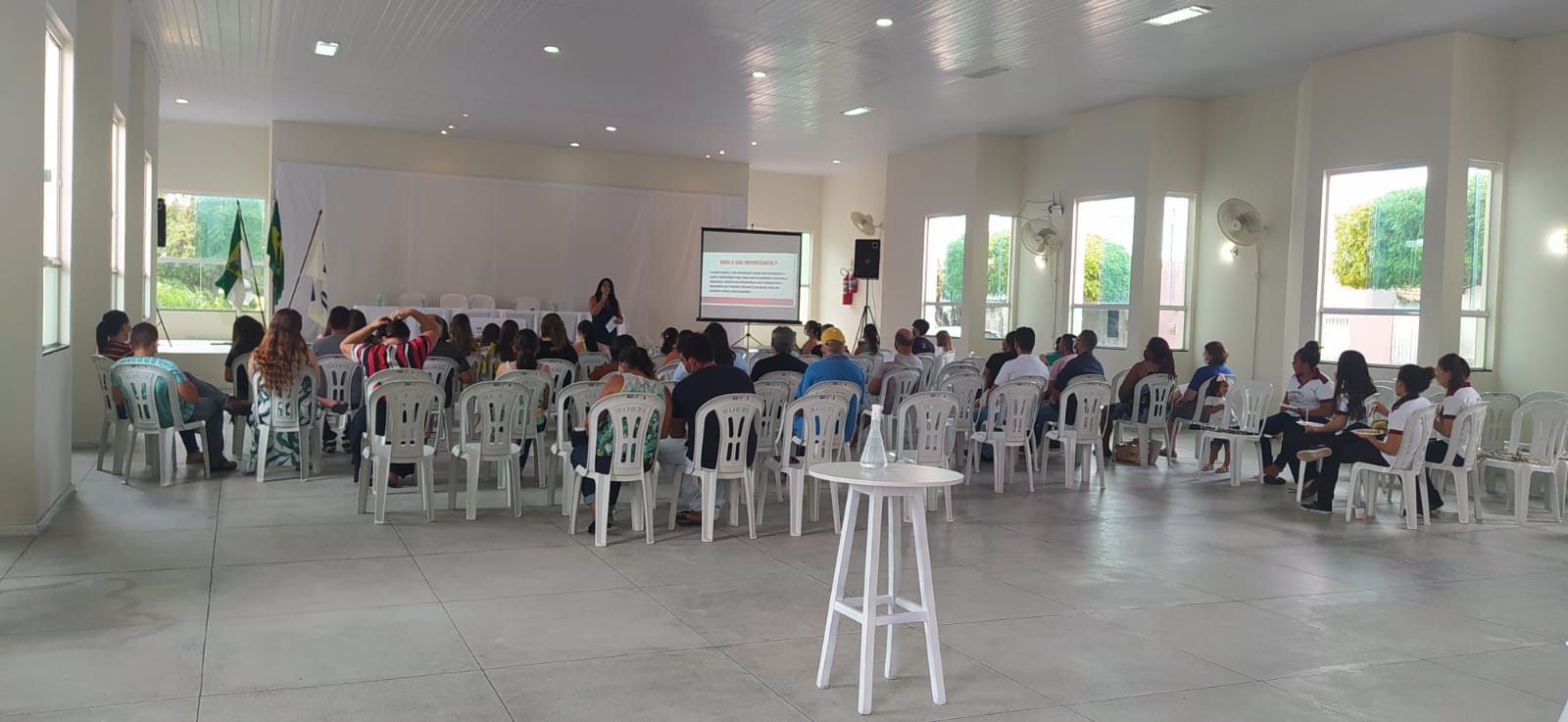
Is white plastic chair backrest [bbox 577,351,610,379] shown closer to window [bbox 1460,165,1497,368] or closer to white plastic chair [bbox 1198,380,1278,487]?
white plastic chair [bbox 1198,380,1278,487]

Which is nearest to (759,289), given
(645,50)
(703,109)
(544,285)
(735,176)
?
(735,176)

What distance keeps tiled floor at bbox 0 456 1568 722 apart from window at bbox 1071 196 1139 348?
6731 millimetres

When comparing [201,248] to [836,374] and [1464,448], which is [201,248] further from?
[1464,448]

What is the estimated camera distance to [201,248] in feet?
60.1

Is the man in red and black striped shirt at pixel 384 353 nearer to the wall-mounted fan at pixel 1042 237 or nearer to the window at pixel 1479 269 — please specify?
the window at pixel 1479 269

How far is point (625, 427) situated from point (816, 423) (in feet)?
4.22

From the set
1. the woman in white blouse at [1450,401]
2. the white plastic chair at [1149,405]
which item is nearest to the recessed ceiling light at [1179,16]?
the white plastic chair at [1149,405]

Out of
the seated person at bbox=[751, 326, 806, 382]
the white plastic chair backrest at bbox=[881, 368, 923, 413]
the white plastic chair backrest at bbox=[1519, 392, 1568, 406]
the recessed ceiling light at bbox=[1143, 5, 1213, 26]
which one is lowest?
the white plastic chair backrest at bbox=[881, 368, 923, 413]

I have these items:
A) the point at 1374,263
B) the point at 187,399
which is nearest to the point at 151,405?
the point at 187,399

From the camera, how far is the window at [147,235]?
36.0ft

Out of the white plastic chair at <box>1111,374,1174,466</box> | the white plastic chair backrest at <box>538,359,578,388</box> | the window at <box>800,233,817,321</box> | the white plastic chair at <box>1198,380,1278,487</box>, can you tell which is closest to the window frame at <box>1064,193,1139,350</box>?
the white plastic chair at <box>1198,380,1278,487</box>

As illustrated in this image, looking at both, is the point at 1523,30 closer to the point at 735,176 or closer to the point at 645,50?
the point at 645,50

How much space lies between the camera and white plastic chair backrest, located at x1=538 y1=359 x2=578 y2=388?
861 cm

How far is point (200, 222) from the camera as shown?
719 inches
